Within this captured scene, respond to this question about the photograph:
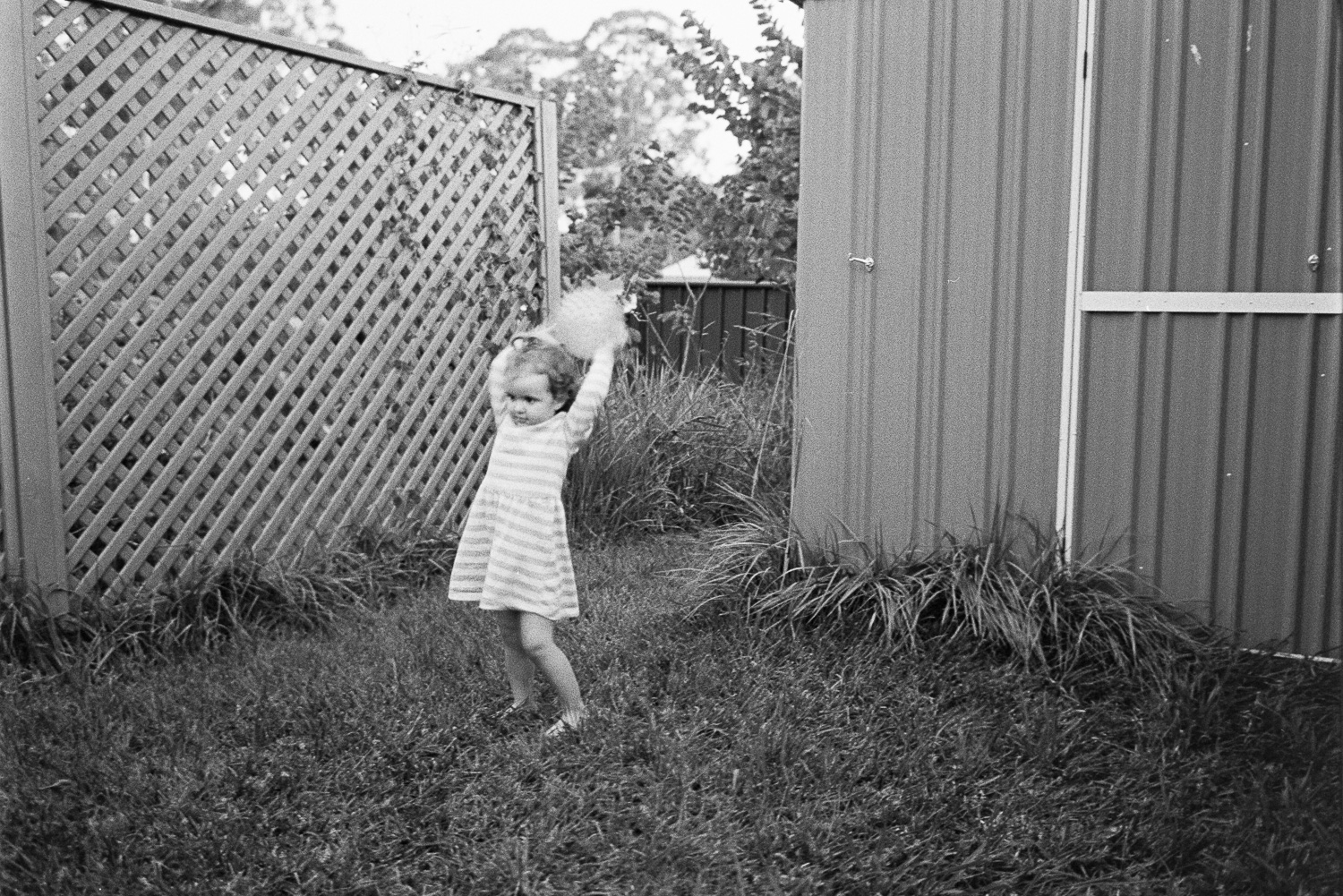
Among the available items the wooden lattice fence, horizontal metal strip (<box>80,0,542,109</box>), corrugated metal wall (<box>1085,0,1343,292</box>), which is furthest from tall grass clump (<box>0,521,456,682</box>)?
corrugated metal wall (<box>1085,0,1343,292</box>)

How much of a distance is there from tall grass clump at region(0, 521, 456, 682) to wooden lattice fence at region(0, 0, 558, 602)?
10 cm

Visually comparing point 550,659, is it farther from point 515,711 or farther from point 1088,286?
point 1088,286

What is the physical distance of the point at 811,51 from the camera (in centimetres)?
533

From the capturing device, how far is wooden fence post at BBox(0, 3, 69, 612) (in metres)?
4.73

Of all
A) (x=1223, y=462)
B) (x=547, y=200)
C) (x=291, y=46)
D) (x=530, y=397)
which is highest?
(x=291, y=46)

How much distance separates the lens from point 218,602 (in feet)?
17.3

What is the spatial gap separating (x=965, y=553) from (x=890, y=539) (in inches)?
14.5

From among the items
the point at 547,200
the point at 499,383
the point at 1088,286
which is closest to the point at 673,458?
the point at 547,200

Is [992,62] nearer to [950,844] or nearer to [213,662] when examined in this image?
[950,844]

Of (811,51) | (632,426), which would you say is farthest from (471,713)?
(632,426)

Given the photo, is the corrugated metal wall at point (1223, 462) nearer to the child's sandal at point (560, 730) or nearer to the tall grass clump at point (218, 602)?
the child's sandal at point (560, 730)

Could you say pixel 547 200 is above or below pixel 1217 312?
above

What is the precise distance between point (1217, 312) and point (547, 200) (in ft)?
12.6

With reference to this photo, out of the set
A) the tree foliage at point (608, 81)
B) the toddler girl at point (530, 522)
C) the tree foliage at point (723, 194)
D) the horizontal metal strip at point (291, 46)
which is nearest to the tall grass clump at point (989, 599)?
the toddler girl at point (530, 522)
